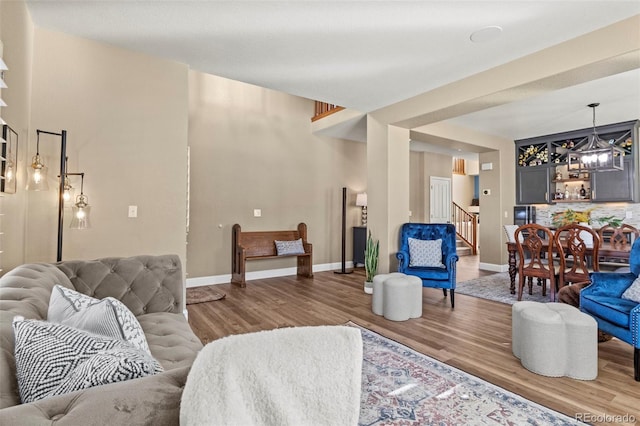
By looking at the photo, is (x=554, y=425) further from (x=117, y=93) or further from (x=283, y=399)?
(x=117, y=93)

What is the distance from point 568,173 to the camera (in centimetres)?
614

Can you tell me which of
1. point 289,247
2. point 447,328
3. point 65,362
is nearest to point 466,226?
point 289,247

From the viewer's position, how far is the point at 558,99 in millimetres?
4363

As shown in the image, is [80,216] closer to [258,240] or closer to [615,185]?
[258,240]

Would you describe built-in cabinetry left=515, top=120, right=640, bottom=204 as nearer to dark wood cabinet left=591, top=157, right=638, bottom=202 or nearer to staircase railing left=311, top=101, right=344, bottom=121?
dark wood cabinet left=591, top=157, right=638, bottom=202

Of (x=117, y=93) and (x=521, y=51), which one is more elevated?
(x=521, y=51)

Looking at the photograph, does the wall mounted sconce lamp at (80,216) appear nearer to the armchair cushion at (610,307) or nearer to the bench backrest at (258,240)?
the bench backrest at (258,240)

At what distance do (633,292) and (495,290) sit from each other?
234 centimetres

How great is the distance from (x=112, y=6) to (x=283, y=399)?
9.70 feet

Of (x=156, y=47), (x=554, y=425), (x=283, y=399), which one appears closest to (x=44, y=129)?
(x=156, y=47)

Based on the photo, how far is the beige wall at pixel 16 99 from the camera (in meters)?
1.96

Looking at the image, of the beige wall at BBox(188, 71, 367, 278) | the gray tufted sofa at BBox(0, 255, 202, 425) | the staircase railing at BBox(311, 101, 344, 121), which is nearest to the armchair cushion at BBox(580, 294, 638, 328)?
the gray tufted sofa at BBox(0, 255, 202, 425)

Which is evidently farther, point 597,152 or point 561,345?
point 597,152

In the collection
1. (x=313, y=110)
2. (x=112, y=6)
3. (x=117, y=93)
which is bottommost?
(x=117, y=93)
